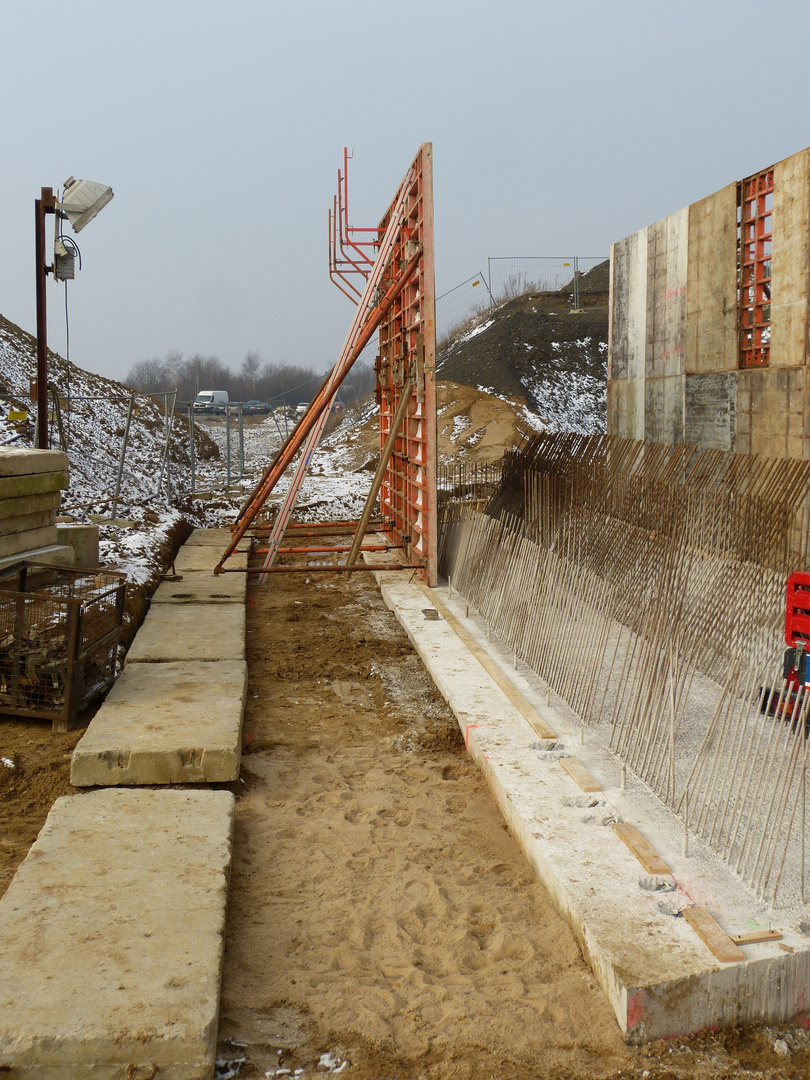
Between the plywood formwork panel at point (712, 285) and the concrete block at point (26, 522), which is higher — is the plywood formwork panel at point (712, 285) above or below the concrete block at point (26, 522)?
above

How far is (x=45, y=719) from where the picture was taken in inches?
209

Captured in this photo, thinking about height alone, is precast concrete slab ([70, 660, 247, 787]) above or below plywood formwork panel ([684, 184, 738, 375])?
below

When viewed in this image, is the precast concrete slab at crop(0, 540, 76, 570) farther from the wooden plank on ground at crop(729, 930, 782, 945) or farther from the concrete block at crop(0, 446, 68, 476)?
the wooden plank on ground at crop(729, 930, 782, 945)

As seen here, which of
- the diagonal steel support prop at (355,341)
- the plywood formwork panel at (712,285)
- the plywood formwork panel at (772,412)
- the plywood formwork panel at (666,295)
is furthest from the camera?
the plywood formwork panel at (666,295)

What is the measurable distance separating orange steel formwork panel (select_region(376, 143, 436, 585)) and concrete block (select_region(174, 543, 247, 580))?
1824mm

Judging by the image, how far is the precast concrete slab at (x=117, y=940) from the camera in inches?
97.5

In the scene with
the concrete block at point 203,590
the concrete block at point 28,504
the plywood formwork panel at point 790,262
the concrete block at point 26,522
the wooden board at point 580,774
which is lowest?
the wooden board at point 580,774

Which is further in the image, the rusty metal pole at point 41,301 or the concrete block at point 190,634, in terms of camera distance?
the rusty metal pole at point 41,301

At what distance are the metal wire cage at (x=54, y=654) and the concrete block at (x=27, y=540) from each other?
0.30 m

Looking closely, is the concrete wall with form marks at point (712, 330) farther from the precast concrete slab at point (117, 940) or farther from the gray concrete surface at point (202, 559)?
the precast concrete slab at point (117, 940)

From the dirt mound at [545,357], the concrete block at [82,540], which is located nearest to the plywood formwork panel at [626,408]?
the concrete block at [82,540]

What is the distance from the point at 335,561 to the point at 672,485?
193 inches

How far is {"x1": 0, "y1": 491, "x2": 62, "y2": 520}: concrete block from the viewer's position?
6.07 metres

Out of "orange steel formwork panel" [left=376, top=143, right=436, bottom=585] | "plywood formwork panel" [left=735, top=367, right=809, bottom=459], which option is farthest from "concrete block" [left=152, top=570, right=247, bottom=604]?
"plywood formwork panel" [left=735, top=367, right=809, bottom=459]
